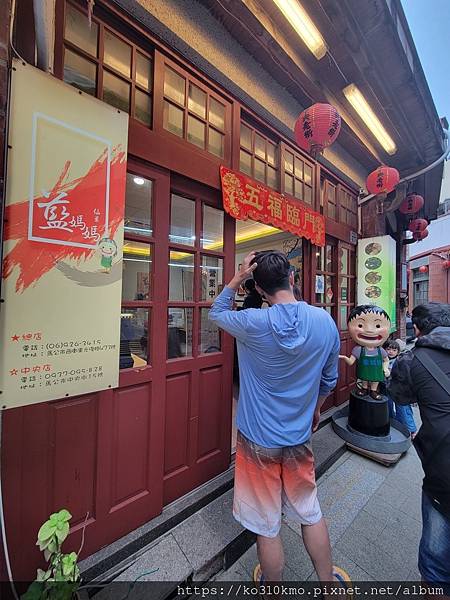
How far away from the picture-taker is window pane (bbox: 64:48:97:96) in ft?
5.35

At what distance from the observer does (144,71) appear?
1.99m

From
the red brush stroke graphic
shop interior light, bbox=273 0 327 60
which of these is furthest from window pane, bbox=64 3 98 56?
shop interior light, bbox=273 0 327 60

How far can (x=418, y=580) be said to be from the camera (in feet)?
5.55

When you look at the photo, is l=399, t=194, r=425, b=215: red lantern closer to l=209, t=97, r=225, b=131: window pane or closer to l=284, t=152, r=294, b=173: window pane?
l=284, t=152, r=294, b=173: window pane

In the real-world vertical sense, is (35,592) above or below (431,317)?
below

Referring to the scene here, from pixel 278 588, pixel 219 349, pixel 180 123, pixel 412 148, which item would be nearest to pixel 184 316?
pixel 219 349

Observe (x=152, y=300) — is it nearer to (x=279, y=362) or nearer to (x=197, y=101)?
(x=279, y=362)

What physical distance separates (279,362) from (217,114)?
2.43 m

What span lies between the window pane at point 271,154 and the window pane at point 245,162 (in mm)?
364

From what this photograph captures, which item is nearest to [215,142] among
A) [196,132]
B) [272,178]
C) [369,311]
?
[196,132]

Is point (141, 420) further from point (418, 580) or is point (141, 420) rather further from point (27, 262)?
point (418, 580)

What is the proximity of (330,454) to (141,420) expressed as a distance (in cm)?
220

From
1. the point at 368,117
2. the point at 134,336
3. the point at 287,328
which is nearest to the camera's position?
the point at 287,328

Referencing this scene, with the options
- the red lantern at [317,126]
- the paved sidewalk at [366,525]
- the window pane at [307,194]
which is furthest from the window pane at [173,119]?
the paved sidewalk at [366,525]
